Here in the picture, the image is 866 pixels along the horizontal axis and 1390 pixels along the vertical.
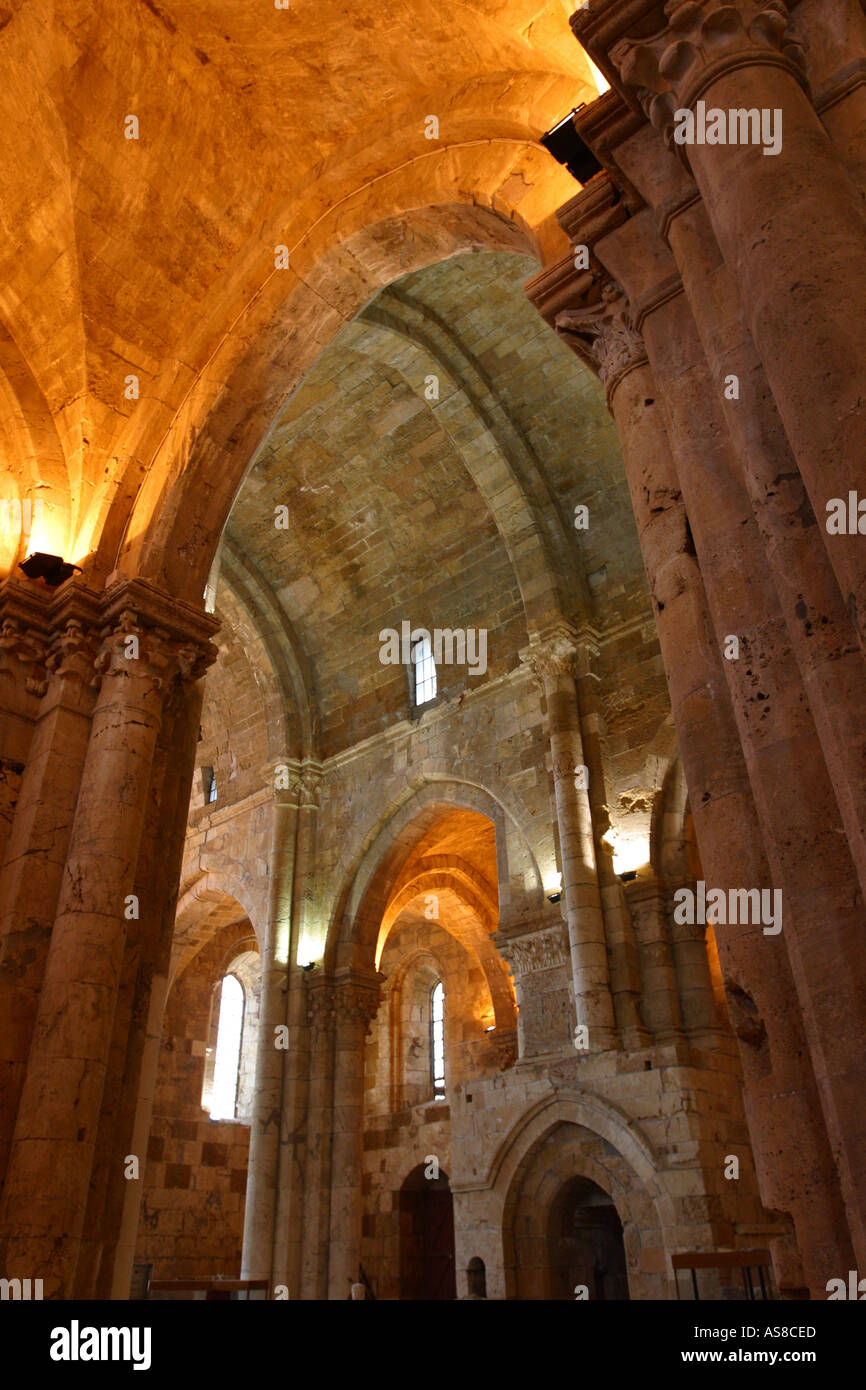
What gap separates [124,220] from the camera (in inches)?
317

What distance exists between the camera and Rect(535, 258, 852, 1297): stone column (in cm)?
273

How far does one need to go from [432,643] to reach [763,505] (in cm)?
1275

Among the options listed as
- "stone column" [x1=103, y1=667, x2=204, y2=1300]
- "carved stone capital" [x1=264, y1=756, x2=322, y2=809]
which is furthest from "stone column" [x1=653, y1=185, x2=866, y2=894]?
"carved stone capital" [x1=264, y1=756, x2=322, y2=809]

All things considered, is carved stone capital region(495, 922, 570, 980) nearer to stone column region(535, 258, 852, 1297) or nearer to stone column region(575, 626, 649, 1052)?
stone column region(575, 626, 649, 1052)

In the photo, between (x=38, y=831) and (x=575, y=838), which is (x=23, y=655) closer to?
(x=38, y=831)

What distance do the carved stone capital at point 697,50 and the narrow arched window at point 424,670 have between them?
12.0m

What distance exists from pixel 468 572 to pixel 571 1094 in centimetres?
828

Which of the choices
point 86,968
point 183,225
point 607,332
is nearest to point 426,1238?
point 86,968

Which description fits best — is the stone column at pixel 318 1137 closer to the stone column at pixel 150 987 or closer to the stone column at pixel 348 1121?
the stone column at pixel 348 1121

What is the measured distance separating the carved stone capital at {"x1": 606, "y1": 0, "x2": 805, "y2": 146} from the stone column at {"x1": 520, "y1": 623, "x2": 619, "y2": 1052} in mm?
8905

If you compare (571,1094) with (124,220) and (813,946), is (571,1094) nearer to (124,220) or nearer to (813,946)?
(813,946)

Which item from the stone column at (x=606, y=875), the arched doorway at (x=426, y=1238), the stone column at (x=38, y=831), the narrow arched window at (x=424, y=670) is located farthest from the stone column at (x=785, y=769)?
the arched doorway at (x=426, y=1238)

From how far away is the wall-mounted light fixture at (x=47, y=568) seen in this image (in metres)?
7.32
